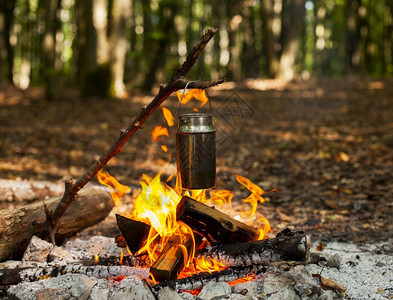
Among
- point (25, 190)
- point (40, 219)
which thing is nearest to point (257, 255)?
point (40, 219)

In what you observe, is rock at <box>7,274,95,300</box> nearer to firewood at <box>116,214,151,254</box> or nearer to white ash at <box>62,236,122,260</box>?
firewood at <box>116,214,151,254</box>

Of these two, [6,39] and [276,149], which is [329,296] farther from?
[6,39]

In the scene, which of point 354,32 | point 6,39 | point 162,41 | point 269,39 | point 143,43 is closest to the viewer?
point 162,41

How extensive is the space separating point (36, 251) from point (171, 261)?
1417 millimetres

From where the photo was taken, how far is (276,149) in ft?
27.8

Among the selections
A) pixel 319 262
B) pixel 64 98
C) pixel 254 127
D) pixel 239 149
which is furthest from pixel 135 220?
pixel 64 98

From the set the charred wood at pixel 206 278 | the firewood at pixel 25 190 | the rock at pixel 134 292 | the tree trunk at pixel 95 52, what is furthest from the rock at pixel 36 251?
the tree trunk at pixel 95 52

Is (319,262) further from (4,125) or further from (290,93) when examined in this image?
(290,93)

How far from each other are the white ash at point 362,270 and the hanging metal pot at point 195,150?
1.36 m

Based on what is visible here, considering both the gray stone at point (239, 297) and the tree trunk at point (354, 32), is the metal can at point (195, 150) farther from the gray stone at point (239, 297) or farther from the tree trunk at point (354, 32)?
the tree trunk at point (354, 32)

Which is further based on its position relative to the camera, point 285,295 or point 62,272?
point 62,272

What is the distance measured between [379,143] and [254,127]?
10.5 ft

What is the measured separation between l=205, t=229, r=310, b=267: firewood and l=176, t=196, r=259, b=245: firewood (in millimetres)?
146

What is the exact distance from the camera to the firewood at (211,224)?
344 centimetres
